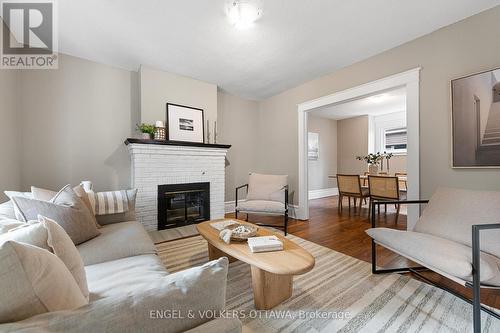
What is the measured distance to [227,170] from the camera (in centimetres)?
420

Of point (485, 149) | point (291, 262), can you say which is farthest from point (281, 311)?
point (485, 149)

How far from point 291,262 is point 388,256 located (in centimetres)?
154

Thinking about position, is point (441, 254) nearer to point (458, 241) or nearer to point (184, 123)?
point (458, 241)

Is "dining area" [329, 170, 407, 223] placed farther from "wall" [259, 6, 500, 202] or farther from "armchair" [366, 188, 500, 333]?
"armchair" [366, 188, 500, 333]

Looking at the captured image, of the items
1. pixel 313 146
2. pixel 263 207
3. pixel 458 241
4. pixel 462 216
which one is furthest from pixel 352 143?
pixel 458 241

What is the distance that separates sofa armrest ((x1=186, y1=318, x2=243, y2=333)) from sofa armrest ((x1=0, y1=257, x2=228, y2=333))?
0.03 metres

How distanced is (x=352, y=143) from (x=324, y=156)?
2.89 feet

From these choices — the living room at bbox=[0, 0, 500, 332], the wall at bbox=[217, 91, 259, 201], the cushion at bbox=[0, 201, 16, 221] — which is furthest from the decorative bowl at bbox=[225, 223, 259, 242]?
the wall at bbox=[217, 91, 259, 201]

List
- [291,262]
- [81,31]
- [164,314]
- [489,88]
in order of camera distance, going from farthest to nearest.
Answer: [81,31]
[489,88]
[291,262]
[164,314]

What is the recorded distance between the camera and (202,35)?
2.30m

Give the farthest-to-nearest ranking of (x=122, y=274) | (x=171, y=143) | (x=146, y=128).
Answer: (x=171, y=143) → (x=146, y=128) → (x=122, y=274)

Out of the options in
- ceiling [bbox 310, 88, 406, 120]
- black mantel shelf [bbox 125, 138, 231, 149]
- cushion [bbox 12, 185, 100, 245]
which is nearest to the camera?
cushion [bbox 12, 185, 100, 245]

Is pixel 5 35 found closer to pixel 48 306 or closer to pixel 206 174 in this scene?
pixel 206 174

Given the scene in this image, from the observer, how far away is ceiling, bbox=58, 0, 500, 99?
188cm
